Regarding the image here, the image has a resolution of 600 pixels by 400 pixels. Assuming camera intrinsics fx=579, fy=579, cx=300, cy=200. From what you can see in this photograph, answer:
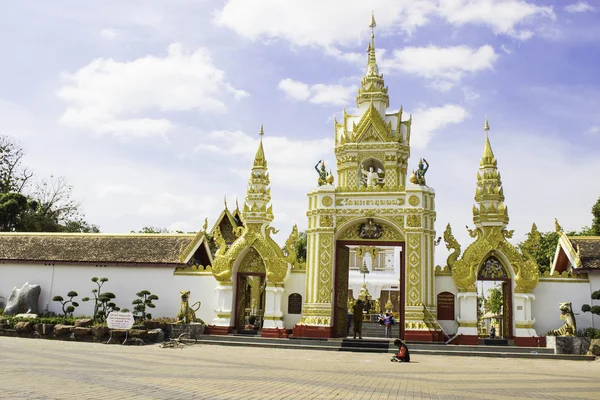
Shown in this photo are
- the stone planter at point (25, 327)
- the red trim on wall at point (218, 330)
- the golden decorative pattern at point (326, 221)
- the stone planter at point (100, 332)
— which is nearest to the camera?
the stone planter at point (100, 332)

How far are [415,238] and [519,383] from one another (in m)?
9.14

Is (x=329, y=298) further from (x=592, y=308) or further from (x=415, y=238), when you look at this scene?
(x=592, y=308)

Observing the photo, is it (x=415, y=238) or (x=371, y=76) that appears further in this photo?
(x=371, y=76)

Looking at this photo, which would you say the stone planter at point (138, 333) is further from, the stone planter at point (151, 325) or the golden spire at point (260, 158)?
the golden spire at point (260, 158)

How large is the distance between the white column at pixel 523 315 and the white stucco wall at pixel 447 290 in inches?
72.4

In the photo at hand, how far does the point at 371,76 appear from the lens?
24.6 m

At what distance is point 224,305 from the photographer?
20.4 m

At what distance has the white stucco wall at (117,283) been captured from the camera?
21109mm

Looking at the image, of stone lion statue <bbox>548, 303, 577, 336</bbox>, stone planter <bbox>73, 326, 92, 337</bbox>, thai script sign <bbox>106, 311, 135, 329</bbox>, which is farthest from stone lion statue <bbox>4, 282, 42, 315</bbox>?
stone lion statue <bbox>548, 303, 577, 336</bbox>

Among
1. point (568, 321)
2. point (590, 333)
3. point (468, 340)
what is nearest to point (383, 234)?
point (468, 340)

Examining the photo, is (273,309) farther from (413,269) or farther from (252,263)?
(413,269)

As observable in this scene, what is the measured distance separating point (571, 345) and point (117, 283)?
1553 cm

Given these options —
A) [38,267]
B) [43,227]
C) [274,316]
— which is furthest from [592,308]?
[43,227]

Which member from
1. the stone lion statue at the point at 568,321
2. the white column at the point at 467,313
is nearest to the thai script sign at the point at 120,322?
the white column at the point at 467,313
